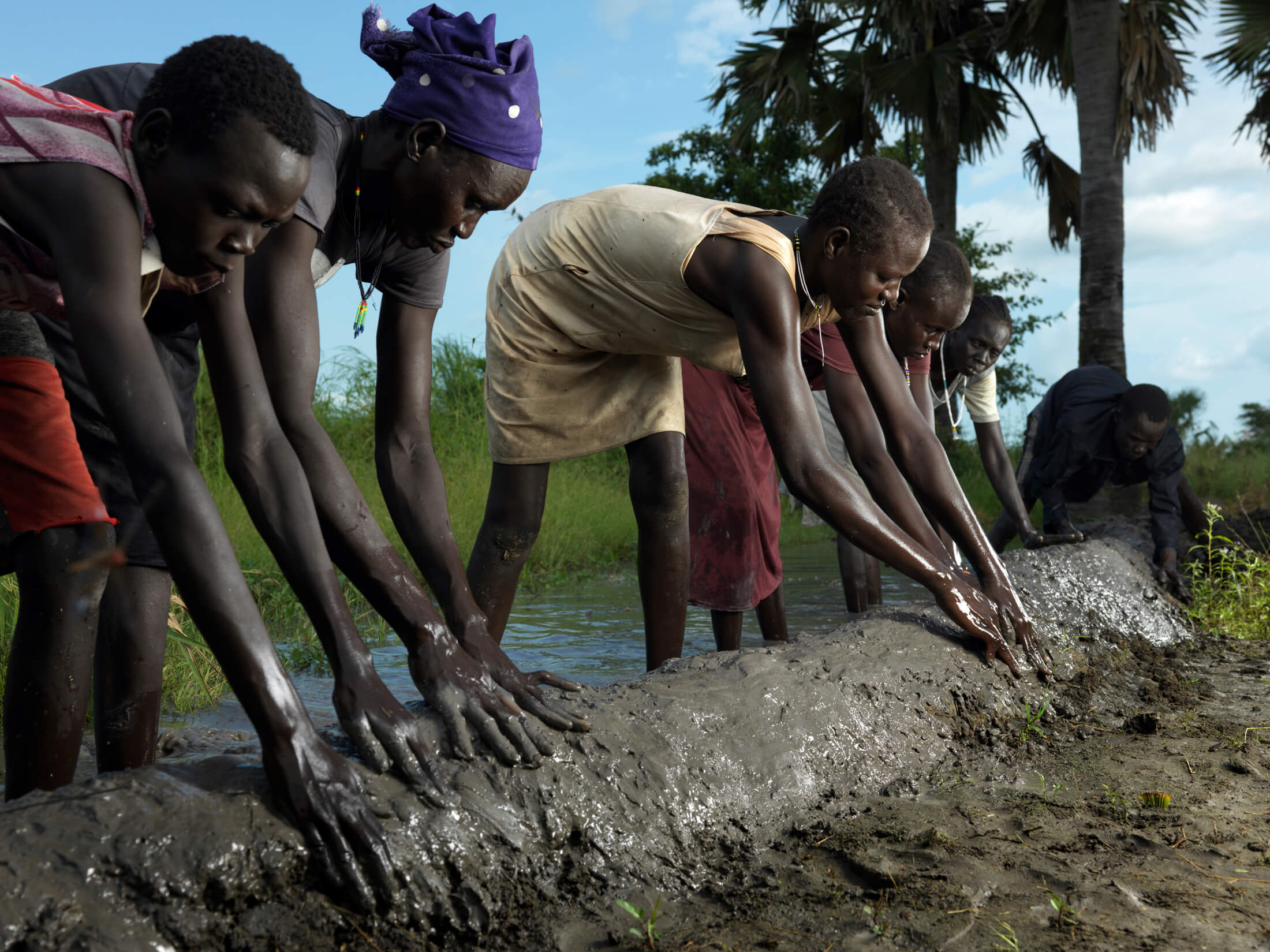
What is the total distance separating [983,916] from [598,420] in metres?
1.80

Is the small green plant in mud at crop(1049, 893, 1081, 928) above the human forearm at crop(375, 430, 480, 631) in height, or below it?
below

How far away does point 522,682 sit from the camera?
2113mm

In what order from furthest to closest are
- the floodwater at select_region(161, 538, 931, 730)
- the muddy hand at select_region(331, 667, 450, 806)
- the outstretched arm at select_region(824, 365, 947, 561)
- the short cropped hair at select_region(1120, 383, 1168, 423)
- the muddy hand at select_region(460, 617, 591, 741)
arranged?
the short cropped hair at select_region(1120, 383, 1168, 423)
the floodwater at select_region(161, 538, 931, 730)
the outstretched arm at select_region(824, 365, 947, 561)
the muddy hand at select_region(460, 617, 591, 741)
the muddy hand at select_region(331, 667, 450, 806)

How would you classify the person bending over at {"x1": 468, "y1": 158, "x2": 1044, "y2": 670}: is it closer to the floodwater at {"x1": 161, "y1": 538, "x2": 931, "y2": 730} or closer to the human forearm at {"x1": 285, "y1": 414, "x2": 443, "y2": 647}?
the floodwater at {"x1": 161, "y1": 538, "x2": 931, "y2": 730}

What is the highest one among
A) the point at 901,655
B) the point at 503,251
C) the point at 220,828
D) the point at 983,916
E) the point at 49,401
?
the point at 503,251

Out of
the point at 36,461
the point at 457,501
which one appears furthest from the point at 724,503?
the point at 457,501

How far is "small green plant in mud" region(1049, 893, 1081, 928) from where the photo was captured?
1780mm

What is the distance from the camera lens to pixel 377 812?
5.57ft

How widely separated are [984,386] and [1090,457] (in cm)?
101

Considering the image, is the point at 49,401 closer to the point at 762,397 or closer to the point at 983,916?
the point at 762,397

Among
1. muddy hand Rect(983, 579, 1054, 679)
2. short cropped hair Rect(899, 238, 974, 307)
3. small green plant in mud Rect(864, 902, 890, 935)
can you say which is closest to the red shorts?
small green plant in mud Rect(864, 902, 890, 935)

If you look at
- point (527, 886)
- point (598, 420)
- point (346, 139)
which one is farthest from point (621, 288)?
point (527, 886)

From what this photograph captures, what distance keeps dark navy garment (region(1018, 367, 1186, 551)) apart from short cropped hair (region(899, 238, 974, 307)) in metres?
2.32

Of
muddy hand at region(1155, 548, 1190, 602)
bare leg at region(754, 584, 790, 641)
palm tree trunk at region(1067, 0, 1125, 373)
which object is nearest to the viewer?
bare leg at region(754, 584, 790, 641)
